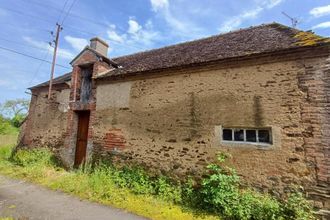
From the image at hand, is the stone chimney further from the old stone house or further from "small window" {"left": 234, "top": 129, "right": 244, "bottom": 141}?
"small window" {"left": 234, "top": 129, "right": 244, "bottom": 141}

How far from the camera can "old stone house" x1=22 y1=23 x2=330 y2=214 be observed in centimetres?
537

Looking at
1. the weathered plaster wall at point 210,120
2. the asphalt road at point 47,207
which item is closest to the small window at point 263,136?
the weathered plaster wall at point 210,120

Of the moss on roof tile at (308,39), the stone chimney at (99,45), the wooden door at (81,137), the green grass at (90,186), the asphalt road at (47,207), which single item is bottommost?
the asphalt road at (47,207)

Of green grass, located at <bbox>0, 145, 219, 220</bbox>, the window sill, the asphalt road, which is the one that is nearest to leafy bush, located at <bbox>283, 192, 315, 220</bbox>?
the window sill

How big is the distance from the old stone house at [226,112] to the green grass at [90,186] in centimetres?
107

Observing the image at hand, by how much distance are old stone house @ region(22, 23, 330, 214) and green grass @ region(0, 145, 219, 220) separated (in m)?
1.07

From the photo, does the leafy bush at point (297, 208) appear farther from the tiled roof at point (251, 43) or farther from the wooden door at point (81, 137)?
the wooden door at point (81, 137)

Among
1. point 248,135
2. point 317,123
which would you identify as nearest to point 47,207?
point 248,135

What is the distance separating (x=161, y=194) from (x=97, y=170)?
3079mm

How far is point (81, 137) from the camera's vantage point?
1016 cm

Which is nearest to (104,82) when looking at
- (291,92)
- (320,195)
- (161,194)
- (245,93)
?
(161,194)

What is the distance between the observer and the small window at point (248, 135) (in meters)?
5.92

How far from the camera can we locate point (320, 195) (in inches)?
195

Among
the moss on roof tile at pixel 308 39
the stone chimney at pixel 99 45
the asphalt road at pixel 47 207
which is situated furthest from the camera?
the stone chimney at pixel 99 45
